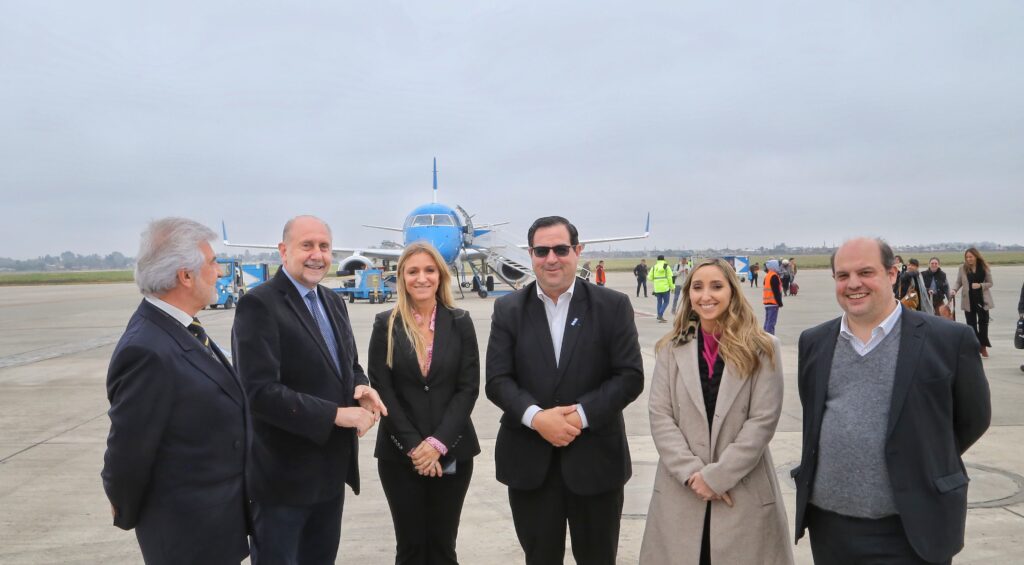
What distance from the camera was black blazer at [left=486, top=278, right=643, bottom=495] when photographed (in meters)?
2.83

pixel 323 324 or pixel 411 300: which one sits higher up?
pixel 411 300

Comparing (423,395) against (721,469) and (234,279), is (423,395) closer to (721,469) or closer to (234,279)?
(721,469)

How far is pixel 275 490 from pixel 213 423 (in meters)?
0.68

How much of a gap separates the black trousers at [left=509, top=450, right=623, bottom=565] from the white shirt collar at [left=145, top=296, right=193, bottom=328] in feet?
5.48

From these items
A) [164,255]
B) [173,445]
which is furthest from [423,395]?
[164,255]

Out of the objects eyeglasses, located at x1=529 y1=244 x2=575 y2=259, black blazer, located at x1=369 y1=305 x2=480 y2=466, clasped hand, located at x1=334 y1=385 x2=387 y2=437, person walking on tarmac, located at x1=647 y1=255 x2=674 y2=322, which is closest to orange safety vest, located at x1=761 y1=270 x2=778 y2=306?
person walking on tarmac, located at x1=647 y1=255 x2=674 y2=322

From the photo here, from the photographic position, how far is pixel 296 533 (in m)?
2.75

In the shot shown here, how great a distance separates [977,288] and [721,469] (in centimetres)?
931

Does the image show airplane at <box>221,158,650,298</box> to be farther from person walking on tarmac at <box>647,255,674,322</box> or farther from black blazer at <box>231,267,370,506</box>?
black blazer at <box>231,267,370,506</box>

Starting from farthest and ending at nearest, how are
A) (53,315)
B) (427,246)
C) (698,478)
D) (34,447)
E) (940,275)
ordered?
(53,315), (940,275), (34,447), (427,246), (698,478)

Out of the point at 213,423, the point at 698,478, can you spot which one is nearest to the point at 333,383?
the point at 213,423

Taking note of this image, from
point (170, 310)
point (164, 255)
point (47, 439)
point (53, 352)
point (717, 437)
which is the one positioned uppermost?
point (164, 255)

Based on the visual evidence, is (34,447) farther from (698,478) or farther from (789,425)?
(789,425)

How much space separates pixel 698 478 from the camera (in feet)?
8.57
